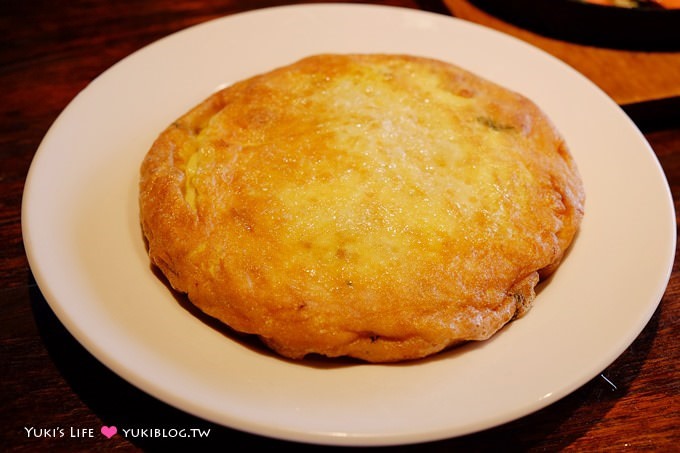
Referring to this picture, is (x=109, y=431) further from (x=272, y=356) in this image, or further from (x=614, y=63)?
(x=614, y=63)

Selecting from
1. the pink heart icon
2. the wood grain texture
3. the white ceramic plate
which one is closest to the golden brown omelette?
the white ceramic plate

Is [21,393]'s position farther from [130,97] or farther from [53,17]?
[53,17]

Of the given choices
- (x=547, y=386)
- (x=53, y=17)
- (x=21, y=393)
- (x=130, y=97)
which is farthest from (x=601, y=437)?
(x=53, y=17)

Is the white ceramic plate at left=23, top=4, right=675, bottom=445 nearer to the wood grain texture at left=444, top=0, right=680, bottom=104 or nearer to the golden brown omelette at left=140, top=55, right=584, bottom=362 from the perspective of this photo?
the golden brown omelette at left=140, top=55, right=584, bottom=362

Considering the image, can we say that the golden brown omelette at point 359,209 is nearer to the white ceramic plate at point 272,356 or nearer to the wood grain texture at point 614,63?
the white ceramic plate at point 272,356

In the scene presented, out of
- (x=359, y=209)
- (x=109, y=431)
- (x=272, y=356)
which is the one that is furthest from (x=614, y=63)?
(x=109, y=431)

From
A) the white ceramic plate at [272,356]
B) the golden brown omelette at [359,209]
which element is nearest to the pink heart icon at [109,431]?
the white ceramic plate at [272,356]

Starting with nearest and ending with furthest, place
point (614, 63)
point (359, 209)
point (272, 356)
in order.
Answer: point (272, 356), point (359, 209), point (614, 63)
